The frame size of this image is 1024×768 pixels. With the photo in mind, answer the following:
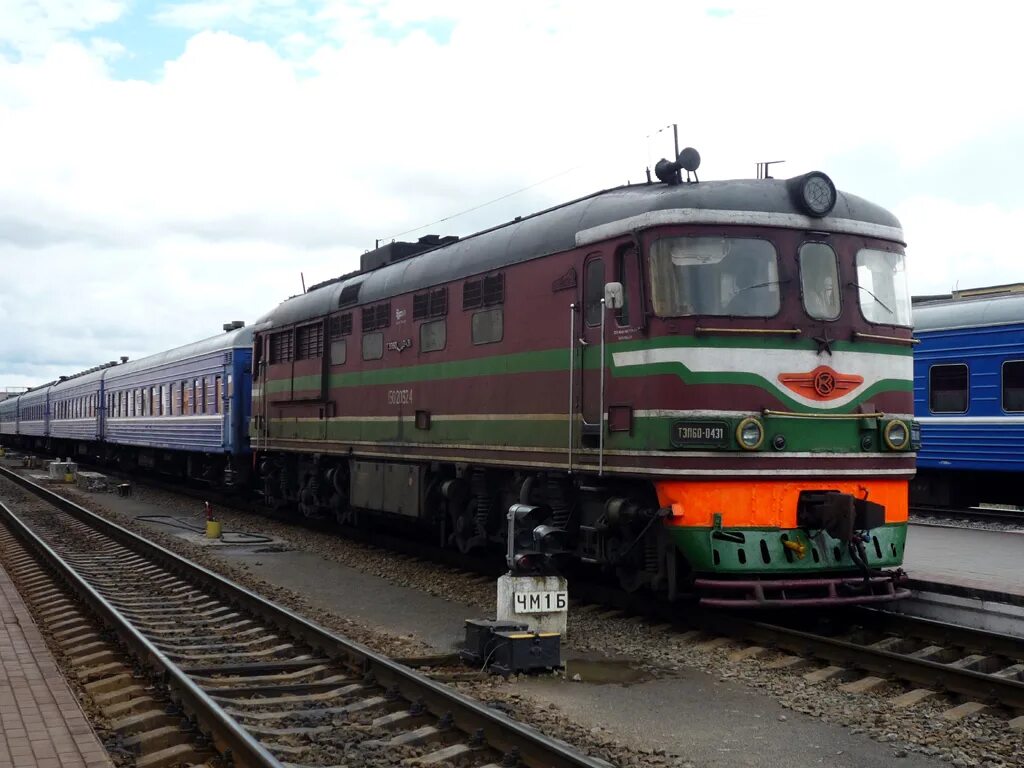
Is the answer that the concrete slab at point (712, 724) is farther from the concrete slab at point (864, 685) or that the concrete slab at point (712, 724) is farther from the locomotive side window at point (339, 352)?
the locomotive side window at point (339, 352)

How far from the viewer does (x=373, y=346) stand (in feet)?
49.6

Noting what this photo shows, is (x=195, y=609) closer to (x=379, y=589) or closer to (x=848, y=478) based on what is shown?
(x=379, y=589)

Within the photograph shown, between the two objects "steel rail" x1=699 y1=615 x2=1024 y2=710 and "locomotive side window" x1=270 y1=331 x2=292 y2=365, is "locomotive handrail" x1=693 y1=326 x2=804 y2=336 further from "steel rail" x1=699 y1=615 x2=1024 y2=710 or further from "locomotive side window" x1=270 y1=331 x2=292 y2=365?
"locomotive side window" x1=270 y1=331 x2=292 y2=365

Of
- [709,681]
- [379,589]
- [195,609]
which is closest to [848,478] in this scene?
[709,681]

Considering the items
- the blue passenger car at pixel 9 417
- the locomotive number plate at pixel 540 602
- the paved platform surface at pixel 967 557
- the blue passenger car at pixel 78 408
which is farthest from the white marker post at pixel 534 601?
the blue passenger car at pixel 9 417

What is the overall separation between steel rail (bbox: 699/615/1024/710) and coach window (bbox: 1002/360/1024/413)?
973 cm

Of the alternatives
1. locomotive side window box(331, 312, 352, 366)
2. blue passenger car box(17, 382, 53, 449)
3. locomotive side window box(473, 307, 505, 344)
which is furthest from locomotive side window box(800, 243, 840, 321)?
blue passenger car box(17, 382, 53, 449)

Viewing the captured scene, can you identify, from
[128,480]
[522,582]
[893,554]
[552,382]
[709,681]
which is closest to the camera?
[709,681]

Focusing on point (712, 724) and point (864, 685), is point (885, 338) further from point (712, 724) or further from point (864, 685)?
point (712, 724)

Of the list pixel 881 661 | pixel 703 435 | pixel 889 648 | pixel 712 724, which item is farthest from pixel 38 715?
pixel 889 648

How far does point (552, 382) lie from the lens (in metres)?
10.8

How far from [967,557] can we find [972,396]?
19.4 ft

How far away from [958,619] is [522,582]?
3.87 m

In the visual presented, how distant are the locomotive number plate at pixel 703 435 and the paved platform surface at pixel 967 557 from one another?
2.63 m
